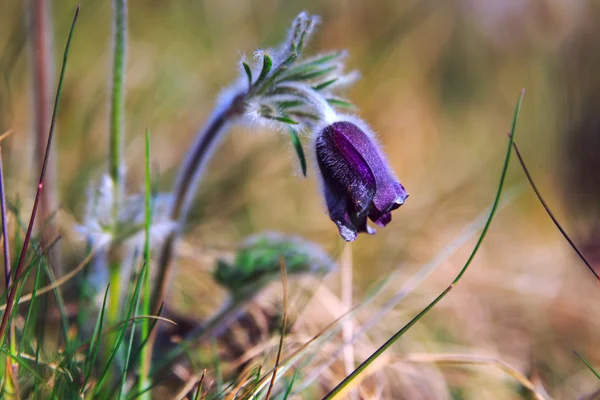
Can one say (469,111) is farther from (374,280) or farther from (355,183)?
(355,183)

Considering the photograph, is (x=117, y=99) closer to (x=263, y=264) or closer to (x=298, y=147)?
(x=298, y=147)

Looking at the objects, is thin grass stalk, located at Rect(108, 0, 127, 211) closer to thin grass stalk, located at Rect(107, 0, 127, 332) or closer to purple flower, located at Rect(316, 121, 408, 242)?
thin grass stalk, located at Rect(107, 0, 127, 332)

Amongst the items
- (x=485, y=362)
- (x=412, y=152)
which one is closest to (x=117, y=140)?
(x=485, y=362)

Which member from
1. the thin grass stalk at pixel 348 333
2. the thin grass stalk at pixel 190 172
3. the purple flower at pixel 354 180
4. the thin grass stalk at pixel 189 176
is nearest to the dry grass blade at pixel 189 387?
the thin grass stalk at pixel 189 176

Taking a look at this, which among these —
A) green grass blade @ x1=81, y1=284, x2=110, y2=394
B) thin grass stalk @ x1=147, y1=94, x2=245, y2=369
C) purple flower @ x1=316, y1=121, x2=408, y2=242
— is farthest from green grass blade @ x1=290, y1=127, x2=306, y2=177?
green grass blade @ x1=81, y1=284, x2=110, y2=394

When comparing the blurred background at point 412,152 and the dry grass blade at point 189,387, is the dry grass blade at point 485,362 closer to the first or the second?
the blurred background at point 412,152

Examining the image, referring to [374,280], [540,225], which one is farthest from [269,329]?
[540,225]
